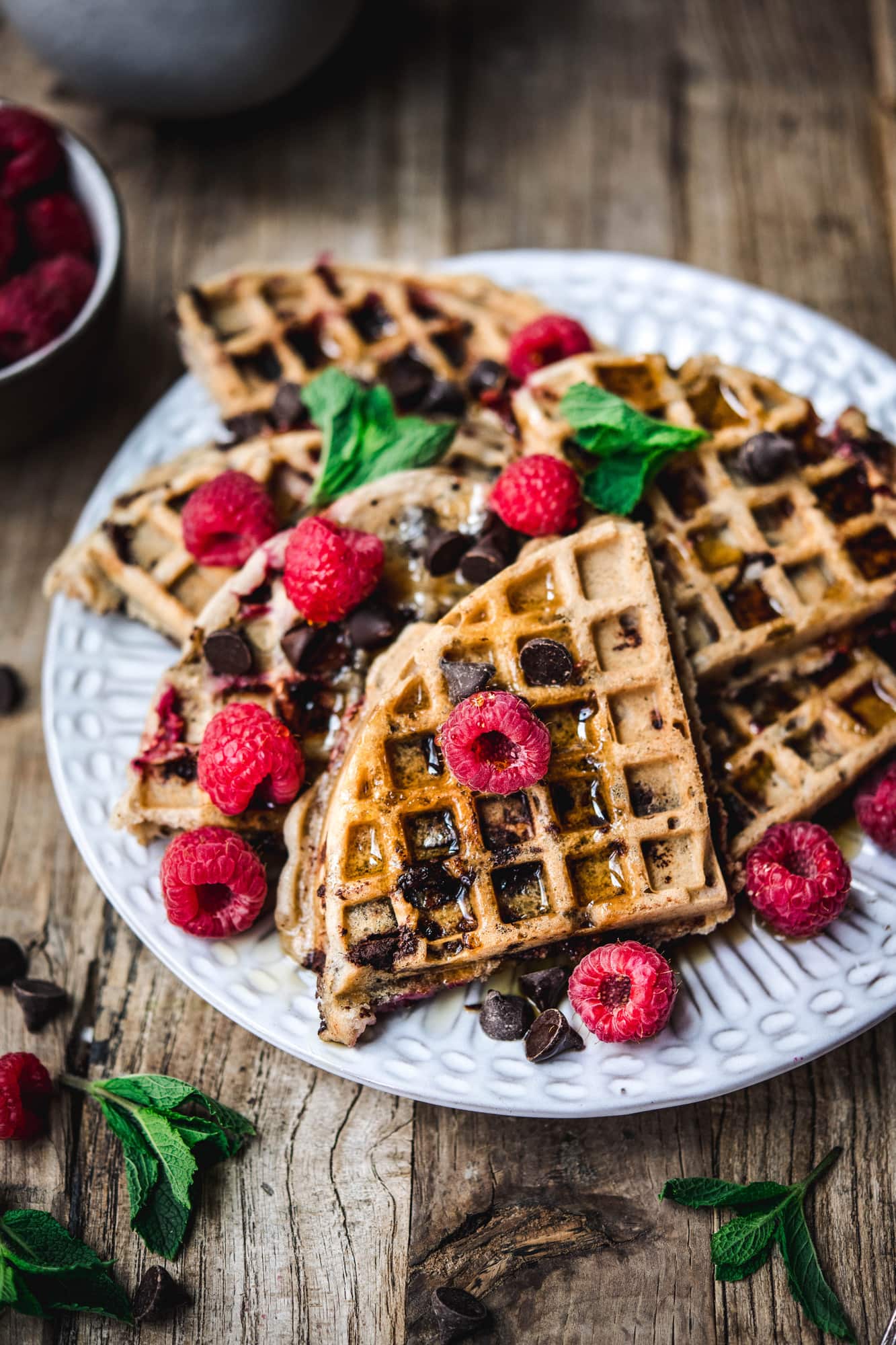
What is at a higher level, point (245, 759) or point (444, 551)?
point (444, 551)

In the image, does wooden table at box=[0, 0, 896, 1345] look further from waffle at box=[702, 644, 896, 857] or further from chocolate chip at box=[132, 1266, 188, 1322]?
waffle at box=[702, 644, 896, 857]

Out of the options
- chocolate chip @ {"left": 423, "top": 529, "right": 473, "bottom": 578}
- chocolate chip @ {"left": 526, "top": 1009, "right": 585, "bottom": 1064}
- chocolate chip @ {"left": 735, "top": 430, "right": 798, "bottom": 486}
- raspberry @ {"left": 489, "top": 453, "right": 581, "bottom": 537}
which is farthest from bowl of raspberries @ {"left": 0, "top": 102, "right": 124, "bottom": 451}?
chocolate chip @ {"left": 526, "top": 1009, "right": 585, "bottom": 1064}

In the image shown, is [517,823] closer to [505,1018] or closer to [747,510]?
[505,1018]

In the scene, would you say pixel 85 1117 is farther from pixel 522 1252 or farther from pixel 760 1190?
pixel 760 1190

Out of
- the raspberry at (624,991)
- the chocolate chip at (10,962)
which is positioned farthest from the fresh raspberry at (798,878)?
the chocolate chip at (10,962)

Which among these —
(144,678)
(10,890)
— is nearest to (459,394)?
(144,678)

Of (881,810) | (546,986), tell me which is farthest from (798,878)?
(546,986)
